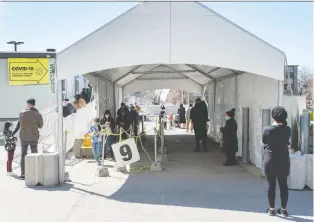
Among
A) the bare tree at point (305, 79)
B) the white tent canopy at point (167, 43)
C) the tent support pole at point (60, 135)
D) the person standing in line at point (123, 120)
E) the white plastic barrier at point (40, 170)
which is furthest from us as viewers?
the bare tree at point (305, 79)

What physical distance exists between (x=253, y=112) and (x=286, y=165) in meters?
4.91

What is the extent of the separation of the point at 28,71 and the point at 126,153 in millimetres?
15327

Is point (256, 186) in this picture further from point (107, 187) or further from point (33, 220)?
point (33, 220)

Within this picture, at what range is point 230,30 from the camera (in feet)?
26.4

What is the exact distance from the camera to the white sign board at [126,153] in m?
9.61

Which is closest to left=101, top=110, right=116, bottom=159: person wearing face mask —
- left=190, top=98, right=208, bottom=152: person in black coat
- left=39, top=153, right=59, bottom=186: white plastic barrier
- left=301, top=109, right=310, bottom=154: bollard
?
left=39, top=153, right=59, bottom=186: white plastic barrier

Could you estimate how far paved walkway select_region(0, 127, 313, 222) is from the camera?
246 inches

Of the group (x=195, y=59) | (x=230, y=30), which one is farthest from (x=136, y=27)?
(x=230, y=30)

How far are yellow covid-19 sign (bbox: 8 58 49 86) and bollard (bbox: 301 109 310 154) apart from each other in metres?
17.2

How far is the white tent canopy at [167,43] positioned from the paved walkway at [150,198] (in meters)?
2.52

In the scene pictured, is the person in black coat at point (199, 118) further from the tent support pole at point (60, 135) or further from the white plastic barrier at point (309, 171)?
the tent support pole at point (60, 135)

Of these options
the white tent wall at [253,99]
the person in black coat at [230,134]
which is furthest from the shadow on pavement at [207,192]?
the white tent wall at [253,99]

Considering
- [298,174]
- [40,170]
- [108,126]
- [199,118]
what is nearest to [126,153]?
[108,126]

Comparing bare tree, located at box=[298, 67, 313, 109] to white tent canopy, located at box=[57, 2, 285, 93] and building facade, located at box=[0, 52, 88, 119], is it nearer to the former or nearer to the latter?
building facade, located at box=[0, 52, 88, 119]
